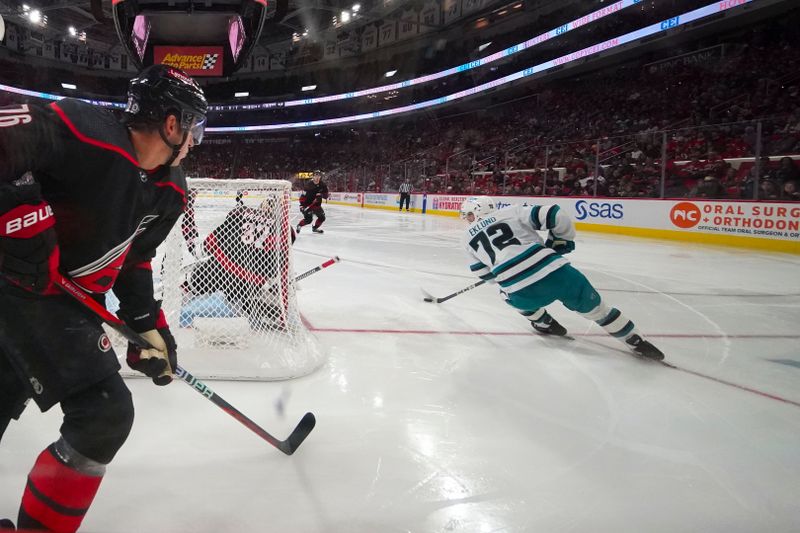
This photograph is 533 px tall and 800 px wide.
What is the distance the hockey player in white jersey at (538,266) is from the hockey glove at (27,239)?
221 centimetres

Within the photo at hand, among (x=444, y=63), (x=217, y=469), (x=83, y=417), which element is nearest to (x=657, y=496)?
(x=217, y=469)

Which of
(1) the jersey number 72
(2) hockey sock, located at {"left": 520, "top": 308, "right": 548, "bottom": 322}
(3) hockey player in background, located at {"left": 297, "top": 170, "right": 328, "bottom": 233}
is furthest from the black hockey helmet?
(3) hockey player in background, located at {"left": 297, "top": 170, "right": 328, "bottom": 233}

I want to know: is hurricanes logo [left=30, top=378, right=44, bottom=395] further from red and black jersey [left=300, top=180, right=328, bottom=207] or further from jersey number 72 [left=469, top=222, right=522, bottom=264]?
red and black jersey [left=300, top=180, right=328, bottom=207]

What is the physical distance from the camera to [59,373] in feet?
2.93

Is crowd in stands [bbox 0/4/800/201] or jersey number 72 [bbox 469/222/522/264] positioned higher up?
crowd in stands [bbox 0/4/800/201]

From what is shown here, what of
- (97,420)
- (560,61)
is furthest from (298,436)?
(560,61)

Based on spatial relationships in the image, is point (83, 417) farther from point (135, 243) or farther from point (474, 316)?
point (474, 316)

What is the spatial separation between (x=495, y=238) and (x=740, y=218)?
23.0 feet

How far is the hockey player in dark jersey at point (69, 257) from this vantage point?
2.73 feet

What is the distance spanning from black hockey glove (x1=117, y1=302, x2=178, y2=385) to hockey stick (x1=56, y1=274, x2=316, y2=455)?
0.03 m

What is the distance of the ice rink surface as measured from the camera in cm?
126

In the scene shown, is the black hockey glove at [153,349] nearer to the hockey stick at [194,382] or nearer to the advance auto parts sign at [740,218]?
the hockey stick at [194,382]

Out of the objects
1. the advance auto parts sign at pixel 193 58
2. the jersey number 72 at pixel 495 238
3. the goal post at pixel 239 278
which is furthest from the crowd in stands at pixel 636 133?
the goal post at pixel 239 278

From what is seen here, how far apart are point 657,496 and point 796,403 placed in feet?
3.81
